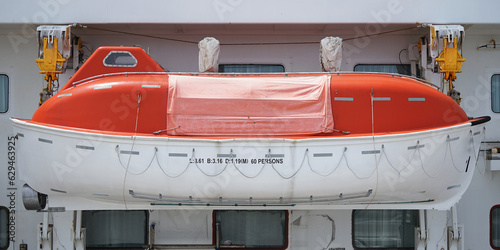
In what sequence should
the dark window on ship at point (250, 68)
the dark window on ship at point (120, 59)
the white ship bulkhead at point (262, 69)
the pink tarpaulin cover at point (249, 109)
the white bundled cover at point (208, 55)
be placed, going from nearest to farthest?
the pink tarpaulin cover at point (249, 109) < the dark window on ship at point (120, 59) < the white bundled cover at point (208, 55) < the white ship bulkhead at point (262, 69) < the dark window on ship at point (250, 68)

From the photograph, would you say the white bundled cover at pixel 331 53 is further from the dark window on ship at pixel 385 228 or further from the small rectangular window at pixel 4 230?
the small rectangular window at pixel 4 230

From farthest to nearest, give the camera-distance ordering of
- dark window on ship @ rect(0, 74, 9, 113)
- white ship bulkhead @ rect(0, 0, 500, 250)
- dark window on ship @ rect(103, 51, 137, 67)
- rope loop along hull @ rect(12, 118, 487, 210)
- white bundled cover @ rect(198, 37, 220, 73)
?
dark window on ship @ rect(0, 74, 9, 113), white ship bulkhead @ rect(0, 0, 500, 250), white bundled cover @ rect(198, 37, 220, 73), dark window on ship @ rect(103, 51, 137, 67), rope loop along hull @ rect(12, 118, 487, 210)

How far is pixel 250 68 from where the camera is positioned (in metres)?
6.23

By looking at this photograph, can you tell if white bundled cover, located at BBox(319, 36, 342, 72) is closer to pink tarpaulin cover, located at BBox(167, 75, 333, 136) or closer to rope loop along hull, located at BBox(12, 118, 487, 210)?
pink tarpaulin cover, located at BBox(167, 75, 333, 136)

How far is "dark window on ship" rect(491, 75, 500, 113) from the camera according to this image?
20.6 feet

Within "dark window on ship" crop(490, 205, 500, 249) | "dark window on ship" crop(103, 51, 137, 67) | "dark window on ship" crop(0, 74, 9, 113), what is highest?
"dark window on ship" crop(103, 51, 137, 67)

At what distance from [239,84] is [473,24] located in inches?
122

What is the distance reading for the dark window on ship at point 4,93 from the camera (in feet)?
20.1

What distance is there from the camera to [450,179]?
486cm

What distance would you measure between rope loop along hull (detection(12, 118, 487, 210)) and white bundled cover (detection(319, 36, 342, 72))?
1.10m

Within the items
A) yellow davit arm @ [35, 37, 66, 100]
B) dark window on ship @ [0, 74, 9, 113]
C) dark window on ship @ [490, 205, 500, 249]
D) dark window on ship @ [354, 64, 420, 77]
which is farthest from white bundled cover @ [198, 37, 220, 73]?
dark window on ship @ [490, 205, 500, 249]

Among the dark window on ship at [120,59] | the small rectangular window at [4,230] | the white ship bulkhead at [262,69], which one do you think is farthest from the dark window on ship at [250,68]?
the small rectangular window at [4,230]

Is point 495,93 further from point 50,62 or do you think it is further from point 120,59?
point 50,62

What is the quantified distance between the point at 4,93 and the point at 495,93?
629 centimetres
